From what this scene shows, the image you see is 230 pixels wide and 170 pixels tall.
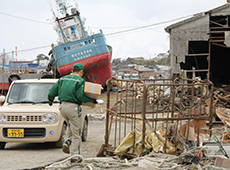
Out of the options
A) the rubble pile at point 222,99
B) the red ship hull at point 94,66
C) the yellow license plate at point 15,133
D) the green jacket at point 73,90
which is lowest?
the yellow license plate at point 15,133

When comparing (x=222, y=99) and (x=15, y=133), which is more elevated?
(x=222, y=99)

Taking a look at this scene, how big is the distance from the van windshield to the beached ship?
20944 millimetres

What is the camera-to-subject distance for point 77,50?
2967cm

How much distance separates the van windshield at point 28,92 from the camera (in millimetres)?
7902

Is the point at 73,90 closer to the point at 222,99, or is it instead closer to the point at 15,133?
the point at 15,133

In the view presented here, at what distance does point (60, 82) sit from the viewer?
5531mm

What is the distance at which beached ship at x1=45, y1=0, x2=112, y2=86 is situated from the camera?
2967 centimetres

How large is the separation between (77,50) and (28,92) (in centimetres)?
2196

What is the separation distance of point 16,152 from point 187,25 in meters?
9.54

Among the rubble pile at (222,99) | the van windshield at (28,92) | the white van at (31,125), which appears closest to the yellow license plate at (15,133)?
the white van at (31,125)

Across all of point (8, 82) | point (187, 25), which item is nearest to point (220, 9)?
point (187, 25)

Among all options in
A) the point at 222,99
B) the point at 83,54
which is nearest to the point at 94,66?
the point at 83,54

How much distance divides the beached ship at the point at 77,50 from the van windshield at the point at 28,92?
2094cm

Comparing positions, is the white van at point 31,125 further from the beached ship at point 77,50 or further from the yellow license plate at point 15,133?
the beached ship at point 77,50
